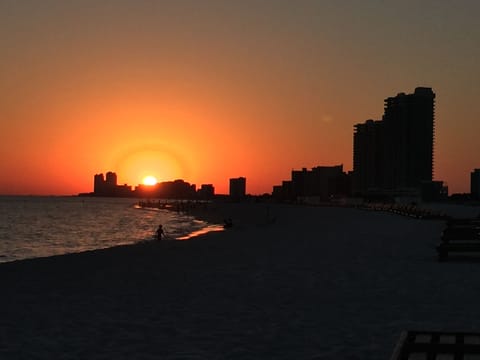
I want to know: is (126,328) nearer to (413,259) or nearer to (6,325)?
(6,325)

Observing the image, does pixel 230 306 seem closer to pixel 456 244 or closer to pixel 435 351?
pixel 435 351

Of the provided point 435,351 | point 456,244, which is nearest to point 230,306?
point 435,351

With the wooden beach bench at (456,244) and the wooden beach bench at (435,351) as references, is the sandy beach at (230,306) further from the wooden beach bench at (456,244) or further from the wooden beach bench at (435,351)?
the wooden beach bench at (435,351)

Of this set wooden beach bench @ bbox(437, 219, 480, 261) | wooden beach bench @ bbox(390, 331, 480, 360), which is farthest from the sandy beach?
wooden beach bench @ bbox(390, 331, 480, 360)

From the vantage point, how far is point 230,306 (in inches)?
463

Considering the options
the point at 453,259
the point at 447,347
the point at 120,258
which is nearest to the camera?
the point at 447,347

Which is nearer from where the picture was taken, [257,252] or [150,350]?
[150,350]

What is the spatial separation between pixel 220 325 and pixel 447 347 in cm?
475

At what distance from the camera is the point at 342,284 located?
1476cm

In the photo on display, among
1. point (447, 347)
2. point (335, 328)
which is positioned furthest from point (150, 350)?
point (447, 347)

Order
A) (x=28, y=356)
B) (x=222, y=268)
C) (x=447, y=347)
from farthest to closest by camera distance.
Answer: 1. (x=222, y=268)
2. (x=28, y=356)
3. (x=447, y=347)

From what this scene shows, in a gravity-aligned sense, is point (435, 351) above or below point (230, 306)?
above

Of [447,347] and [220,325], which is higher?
[447,347]

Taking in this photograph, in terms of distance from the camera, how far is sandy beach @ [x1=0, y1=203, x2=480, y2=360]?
848cm
